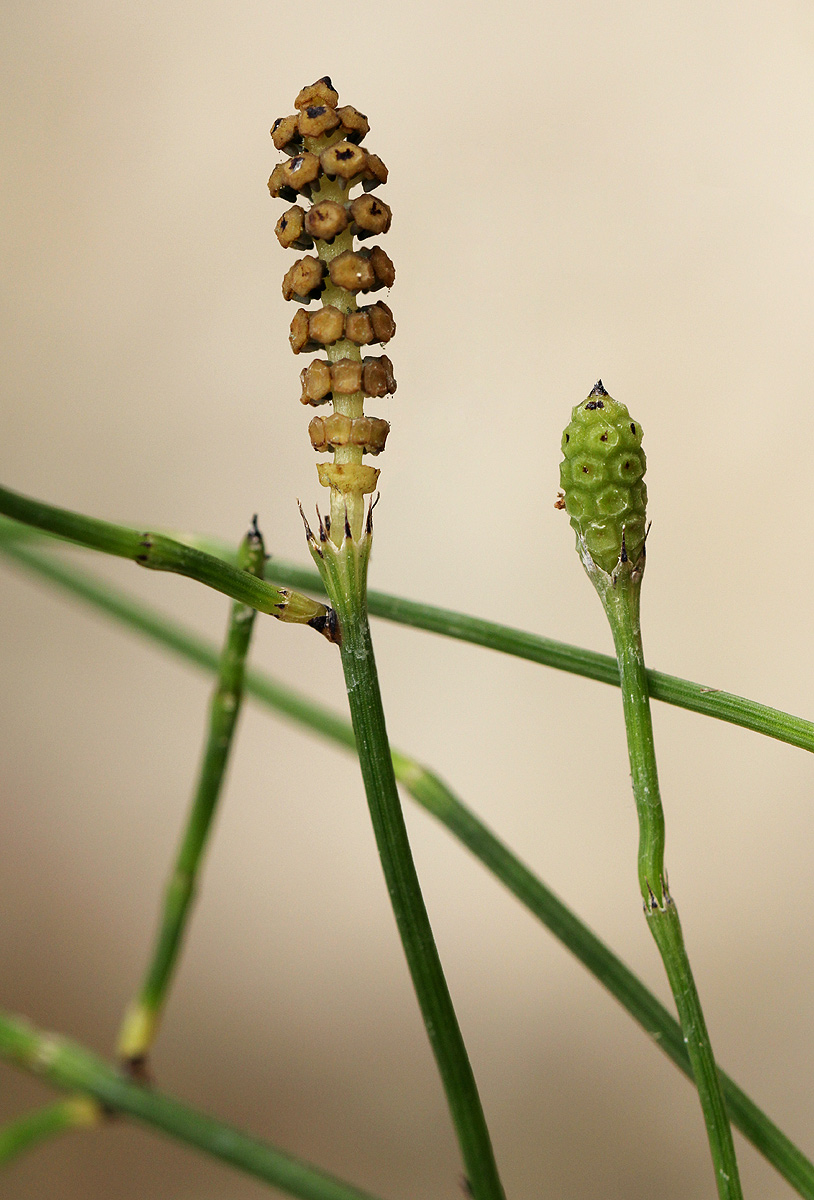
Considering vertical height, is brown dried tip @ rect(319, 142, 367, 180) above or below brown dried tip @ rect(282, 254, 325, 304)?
above

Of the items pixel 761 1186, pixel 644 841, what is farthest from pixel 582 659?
pixel 761 1186

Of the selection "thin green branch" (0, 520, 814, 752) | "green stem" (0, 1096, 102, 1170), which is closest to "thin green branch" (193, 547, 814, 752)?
"thin green branch" (0, 520, 814, 752)

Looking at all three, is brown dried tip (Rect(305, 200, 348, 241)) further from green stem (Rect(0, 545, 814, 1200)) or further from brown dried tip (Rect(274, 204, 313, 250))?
green stem (Rect(0, 545, 814, 1200))

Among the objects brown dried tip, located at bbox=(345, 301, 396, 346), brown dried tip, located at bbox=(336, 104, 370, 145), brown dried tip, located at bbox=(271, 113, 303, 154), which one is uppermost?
brown dried tip, located at bbox=(336, 104, 370, 145)

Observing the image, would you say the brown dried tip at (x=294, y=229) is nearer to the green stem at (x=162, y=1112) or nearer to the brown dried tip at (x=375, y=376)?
the brown dried tip at (x=375, y=376)

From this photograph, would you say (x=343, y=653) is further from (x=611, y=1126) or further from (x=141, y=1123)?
(x=611, y=1126)

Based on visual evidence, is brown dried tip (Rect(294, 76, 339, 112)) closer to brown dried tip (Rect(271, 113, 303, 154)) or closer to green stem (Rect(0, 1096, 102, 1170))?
brown dried tip (Rect(271, 113, 303, 154))

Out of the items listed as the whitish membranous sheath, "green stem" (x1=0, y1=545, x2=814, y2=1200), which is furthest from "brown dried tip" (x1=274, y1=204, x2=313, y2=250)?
"green stem" (x1=0, y1=545, x2=814, y2=1200)

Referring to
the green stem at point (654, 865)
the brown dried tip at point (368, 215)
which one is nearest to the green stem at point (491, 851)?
the green stem at point (654, 865)
